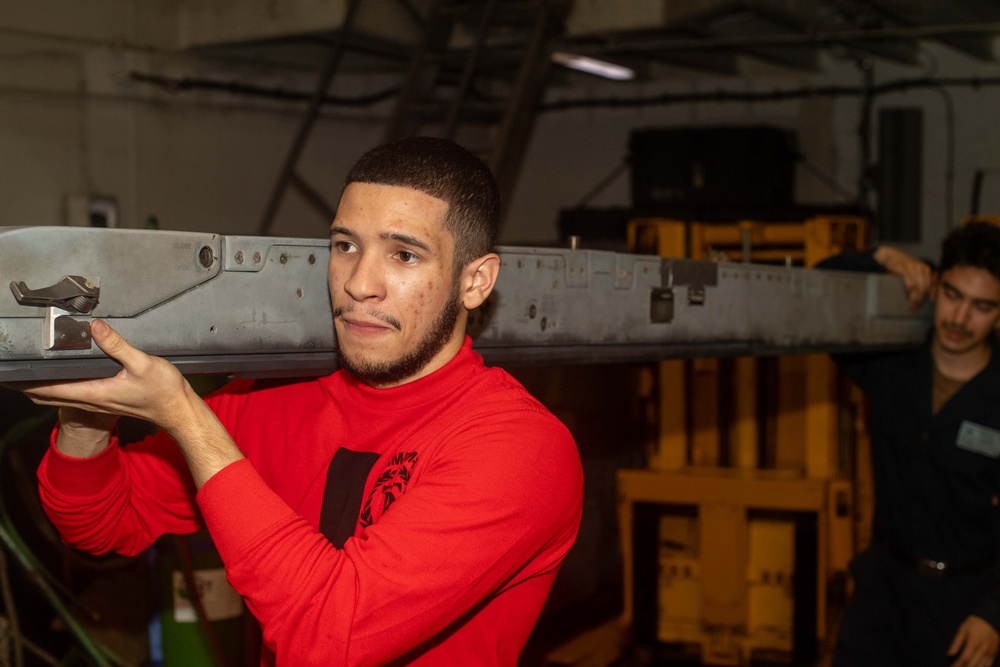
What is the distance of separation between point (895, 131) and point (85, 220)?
16.3 feet

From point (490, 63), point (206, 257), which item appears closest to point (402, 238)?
point (206, 257)

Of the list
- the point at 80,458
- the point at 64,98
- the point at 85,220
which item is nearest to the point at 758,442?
the point at 80,458

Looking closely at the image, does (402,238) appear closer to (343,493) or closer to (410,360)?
(410,360)

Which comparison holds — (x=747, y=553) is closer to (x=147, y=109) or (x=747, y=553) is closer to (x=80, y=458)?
(x=80, y=458)

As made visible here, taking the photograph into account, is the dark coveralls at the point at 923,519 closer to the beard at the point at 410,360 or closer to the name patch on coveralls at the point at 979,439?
the name patch on coveralls at the point at 979,439

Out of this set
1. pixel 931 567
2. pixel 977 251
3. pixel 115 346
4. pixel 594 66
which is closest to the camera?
pixel 115 346

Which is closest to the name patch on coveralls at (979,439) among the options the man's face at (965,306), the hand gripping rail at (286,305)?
the man's face at (965,306)

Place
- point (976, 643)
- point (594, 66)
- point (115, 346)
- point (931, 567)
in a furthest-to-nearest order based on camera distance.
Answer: point (594, 66), point (931, 567), point (976, 643), point (115, 346)

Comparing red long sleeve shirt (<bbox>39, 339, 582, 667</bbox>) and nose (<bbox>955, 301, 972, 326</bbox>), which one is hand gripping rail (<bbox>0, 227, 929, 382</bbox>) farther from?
nose (<bbox>955, 301, 972, 326</bbox>)

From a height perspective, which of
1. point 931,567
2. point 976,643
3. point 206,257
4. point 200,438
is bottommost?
point 976,643

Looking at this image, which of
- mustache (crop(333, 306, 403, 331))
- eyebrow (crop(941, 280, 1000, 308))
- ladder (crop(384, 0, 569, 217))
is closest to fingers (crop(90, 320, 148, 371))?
mustache (crop(333, 306, 403, 331))

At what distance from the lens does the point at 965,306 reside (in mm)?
2686

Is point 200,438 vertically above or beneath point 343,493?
above

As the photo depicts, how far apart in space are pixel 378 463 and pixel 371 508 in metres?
0.07
